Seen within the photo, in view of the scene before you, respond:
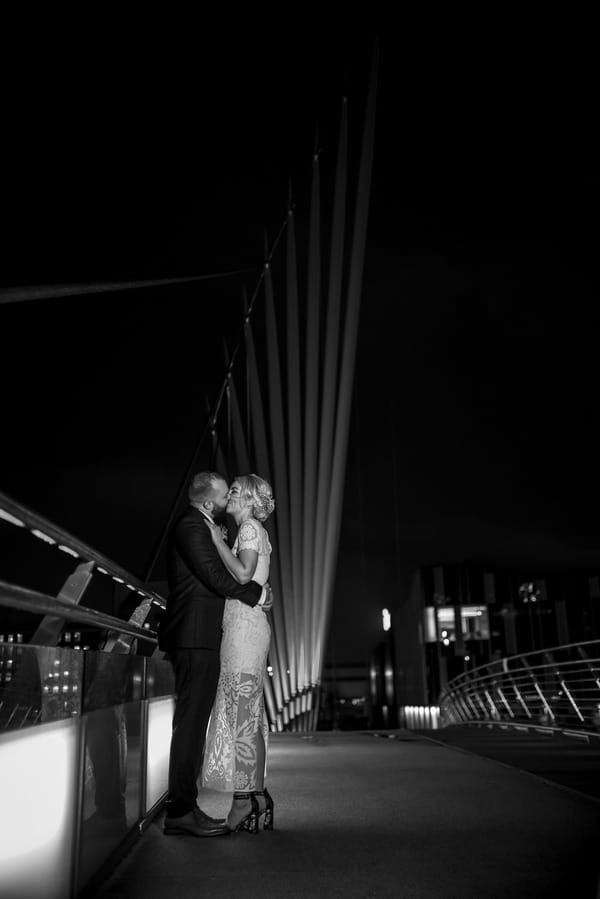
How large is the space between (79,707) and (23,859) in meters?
0.47

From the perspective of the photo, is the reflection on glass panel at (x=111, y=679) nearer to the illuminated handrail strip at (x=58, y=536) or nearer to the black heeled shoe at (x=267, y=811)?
the illuminated handrail strip at (x=58, y=536)

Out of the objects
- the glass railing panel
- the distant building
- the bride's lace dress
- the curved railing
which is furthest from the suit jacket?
the distant building

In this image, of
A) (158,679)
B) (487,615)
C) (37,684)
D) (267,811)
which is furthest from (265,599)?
(487,615)

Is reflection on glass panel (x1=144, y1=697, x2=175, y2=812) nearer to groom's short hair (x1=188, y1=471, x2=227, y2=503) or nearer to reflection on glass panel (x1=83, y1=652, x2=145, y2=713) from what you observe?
reflection on glass panel (x1=83, y1=652, x2=145, y2=713)

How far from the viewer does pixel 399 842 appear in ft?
10.1

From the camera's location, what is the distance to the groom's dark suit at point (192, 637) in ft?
10.6

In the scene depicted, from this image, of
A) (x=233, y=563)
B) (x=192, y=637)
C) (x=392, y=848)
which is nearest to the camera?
(x=392, y=848)

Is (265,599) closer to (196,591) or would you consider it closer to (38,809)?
(196,591)

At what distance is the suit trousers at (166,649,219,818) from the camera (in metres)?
3.20

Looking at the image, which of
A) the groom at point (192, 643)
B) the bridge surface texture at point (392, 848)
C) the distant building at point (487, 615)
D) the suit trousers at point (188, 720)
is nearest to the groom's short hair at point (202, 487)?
the groom at point (192, 643)

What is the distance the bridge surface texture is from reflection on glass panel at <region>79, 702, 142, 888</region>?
110 millimetres

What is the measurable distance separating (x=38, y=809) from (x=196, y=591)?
148 cm

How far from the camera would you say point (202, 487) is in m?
3.54

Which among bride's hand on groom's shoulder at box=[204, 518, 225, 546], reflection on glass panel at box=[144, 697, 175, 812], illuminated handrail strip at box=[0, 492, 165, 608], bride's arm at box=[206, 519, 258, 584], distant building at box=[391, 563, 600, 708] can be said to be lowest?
reflection on glass panel at box=[144, 697, 175, 812]
